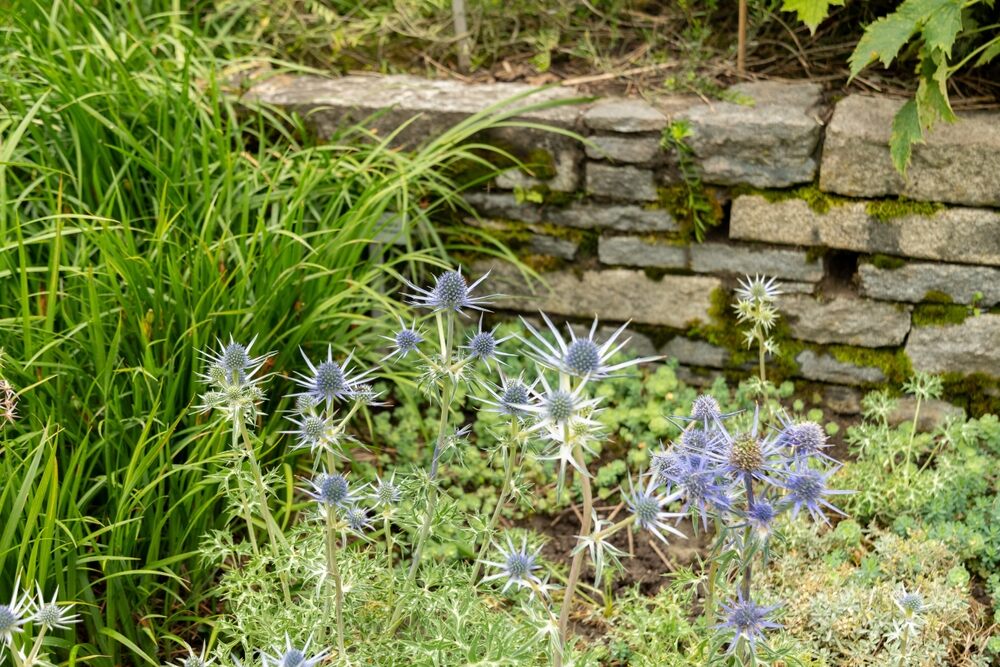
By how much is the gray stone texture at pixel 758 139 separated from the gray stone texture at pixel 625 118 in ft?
0.28

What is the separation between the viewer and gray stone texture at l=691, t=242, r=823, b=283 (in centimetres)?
342

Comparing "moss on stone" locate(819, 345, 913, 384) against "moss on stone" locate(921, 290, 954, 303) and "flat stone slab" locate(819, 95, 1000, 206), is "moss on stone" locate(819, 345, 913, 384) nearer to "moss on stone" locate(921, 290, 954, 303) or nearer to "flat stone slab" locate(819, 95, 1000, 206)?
"moss on stone" locate(921, 290, 954, 303)

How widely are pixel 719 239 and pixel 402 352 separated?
1.83m

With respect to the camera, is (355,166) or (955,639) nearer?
(955,639)

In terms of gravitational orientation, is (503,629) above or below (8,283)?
below

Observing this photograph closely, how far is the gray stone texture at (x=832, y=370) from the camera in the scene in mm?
3471

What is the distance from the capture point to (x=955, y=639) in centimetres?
251

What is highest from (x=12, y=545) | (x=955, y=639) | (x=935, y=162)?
(x=935, y=162)

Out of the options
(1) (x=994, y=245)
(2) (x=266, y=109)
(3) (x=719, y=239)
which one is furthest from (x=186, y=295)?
(1) (x=994, y=245)

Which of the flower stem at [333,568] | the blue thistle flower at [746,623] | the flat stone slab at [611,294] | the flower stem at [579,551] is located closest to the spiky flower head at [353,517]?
the flower stem at [333,568]

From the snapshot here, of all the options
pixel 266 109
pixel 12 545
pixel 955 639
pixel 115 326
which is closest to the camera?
pixel 12 545

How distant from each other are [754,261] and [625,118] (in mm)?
654

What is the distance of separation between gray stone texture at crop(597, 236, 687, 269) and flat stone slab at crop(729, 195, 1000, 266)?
209 mm

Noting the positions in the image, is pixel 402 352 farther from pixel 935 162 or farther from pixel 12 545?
pixel 935 162
